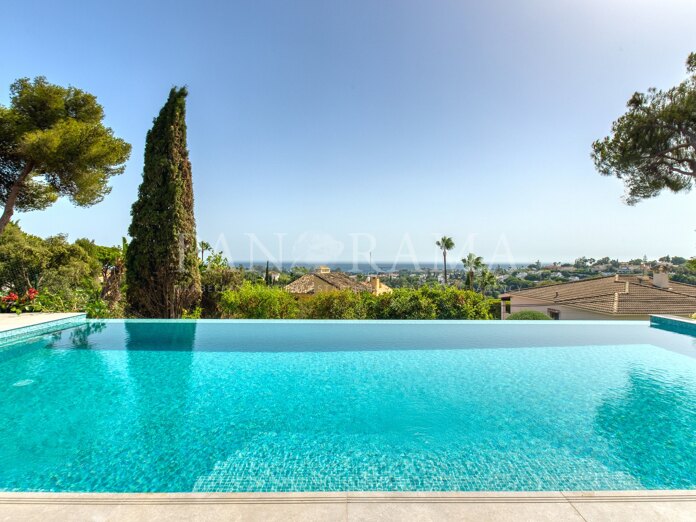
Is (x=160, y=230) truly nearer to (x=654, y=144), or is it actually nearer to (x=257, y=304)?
(x=257, y=304)

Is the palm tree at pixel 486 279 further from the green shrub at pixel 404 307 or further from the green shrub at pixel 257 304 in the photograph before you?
the green shrub at pixel 257 304

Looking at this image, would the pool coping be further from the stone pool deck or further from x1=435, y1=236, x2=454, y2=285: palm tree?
x1=435, y1=236, x2=454, y2=285: palm tree

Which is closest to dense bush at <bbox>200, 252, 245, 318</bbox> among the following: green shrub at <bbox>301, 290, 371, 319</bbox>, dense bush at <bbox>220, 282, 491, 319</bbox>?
dense bush at <bbox>220, 282, 491, 319</bbox>

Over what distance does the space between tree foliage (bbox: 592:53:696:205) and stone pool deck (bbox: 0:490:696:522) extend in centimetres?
1220

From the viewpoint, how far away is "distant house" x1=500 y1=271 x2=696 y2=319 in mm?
17205

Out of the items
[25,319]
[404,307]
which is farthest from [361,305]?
[25,319]

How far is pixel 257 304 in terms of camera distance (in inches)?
427

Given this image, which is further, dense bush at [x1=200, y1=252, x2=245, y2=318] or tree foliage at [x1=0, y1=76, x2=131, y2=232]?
dense bush at [x1=200, y1=252, x2=245, y2=318]

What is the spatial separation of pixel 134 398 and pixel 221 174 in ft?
51.1

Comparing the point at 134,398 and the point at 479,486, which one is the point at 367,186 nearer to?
the point at 134,398

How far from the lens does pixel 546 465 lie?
305 centimetres

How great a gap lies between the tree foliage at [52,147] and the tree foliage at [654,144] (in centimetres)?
1585

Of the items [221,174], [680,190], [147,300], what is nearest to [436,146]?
[680,190]

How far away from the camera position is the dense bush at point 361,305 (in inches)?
428
